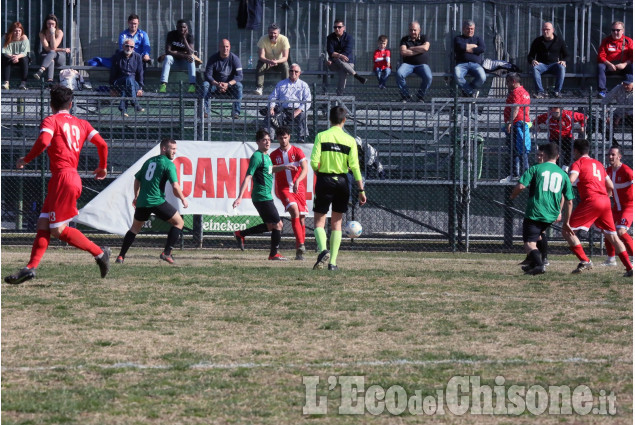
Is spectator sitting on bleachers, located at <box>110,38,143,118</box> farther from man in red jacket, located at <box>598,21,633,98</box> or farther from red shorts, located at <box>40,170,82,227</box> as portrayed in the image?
red shorts, located at <box>40,170,82,227</box>

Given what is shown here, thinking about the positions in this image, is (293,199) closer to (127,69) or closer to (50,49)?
(127,69)

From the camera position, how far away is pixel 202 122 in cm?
1877

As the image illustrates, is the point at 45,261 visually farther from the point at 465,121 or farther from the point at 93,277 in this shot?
the point at 465,121

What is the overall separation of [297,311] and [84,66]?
15.1m

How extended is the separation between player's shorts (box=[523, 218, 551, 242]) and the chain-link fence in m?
5.26

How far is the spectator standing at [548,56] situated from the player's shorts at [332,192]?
9.93 metres

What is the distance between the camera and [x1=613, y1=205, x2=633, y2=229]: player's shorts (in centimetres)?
1497

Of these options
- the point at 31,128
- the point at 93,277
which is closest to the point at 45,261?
the point at 93,277

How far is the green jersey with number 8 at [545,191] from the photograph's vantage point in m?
13.7

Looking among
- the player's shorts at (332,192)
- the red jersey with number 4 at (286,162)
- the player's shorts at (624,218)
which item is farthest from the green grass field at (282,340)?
the red jersey with number 4 at (286,162)

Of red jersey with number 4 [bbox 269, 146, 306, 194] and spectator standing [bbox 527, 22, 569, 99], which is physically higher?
spectator standing [bbox 527, 22, 569, 99]

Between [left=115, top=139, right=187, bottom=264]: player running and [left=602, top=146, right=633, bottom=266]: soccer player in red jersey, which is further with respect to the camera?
[left=602, top=146, right=633, bottom=266]: soccer player in red jersey

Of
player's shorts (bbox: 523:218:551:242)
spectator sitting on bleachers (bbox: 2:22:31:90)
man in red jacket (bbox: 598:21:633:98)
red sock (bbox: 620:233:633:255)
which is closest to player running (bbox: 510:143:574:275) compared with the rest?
player's shorts (bbox: 523:218:551:242)

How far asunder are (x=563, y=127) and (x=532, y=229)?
6.22 m
